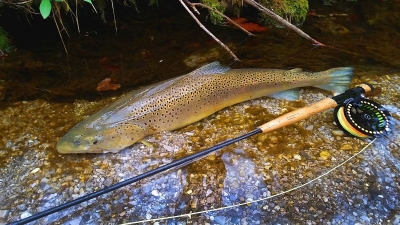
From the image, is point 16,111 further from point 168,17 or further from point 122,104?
point 168,17

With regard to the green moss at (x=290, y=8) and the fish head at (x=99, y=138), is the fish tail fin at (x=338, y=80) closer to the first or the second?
the green moss at (x=290, y=8)

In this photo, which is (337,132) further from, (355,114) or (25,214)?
(25,214)

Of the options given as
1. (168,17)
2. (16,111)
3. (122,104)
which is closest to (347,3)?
(168,17)

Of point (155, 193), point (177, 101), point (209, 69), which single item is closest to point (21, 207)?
point (155, 193)

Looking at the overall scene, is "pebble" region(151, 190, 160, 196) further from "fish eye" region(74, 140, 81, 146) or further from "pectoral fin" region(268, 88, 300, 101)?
"pectoral fin" region(268, 88, 300, 101)

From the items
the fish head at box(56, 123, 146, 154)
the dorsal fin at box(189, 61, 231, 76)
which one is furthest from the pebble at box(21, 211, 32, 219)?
the dorsal fin at box(189, 61, 231, 76)

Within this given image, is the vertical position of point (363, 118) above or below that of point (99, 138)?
below
